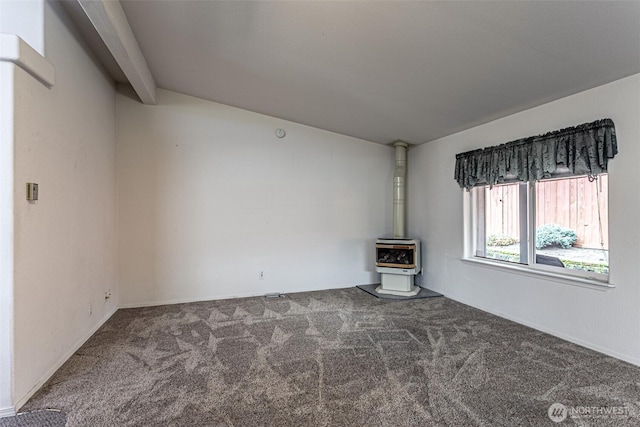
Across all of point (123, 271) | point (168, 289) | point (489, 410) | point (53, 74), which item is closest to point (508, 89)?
point (489, 410)

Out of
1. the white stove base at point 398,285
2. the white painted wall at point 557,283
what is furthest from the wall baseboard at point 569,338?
the white stove base at point 398,285

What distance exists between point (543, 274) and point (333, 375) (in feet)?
7.89

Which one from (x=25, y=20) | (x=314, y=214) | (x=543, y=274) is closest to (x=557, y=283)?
(x=543, y=274)

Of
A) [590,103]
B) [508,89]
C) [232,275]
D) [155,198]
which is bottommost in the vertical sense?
[232,275]

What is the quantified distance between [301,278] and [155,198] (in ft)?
7.76

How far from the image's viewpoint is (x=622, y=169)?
98.4 inches

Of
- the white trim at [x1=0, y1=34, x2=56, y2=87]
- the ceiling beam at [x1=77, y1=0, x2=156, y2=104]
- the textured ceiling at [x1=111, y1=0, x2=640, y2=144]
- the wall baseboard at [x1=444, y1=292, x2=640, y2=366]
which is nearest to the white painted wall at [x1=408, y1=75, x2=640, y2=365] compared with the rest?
the wall baseboard at [x1=444, y1=292, x2=640, y2=366]

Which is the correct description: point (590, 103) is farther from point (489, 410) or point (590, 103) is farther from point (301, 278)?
point (301, 278)

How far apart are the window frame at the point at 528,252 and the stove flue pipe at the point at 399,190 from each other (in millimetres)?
989

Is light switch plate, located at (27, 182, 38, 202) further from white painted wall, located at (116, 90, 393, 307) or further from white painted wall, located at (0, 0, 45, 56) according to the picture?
white painted wall, located at (116, 90, 393, 307)

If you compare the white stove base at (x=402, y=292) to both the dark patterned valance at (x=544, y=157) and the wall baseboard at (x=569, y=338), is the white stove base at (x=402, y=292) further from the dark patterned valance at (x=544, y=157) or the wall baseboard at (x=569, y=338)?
the dark patterned valance at (x=544, y=157)

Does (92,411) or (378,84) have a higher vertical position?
(378,84)


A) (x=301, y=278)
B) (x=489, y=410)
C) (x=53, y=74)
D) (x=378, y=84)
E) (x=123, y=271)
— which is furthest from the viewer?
(x=301, y=278)

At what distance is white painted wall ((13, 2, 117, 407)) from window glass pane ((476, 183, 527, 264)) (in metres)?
4.51
